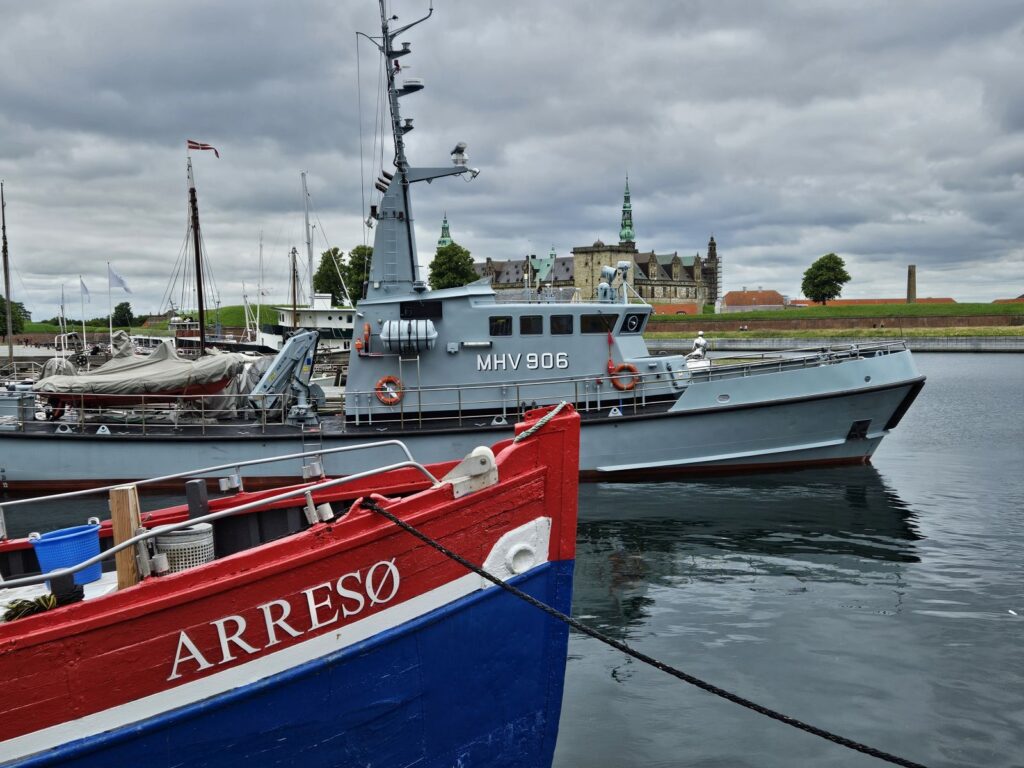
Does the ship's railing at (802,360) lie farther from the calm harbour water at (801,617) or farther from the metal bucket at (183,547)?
the metal bucket at (183,547)

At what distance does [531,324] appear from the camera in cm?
1563

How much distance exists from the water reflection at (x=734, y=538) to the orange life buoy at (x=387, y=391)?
4301 mm

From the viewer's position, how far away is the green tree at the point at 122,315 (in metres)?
96.1

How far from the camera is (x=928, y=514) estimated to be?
42.4 feet

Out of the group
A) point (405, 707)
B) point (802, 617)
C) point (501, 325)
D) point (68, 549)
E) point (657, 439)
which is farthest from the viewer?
point (501, 325)

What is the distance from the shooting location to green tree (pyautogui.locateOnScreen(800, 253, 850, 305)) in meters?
85.6

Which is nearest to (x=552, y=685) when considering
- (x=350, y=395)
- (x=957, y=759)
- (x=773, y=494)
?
(x=957, y=759)

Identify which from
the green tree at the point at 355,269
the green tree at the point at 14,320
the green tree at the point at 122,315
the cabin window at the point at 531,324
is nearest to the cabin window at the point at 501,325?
the cabin window at the point at 531,324

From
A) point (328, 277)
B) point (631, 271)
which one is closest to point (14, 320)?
point (328, 277)

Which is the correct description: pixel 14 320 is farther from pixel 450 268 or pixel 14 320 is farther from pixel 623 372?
pixel 623 372

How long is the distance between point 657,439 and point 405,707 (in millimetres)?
11076

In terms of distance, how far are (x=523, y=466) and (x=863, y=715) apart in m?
3.96

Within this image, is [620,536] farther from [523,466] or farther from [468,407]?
[523,466]

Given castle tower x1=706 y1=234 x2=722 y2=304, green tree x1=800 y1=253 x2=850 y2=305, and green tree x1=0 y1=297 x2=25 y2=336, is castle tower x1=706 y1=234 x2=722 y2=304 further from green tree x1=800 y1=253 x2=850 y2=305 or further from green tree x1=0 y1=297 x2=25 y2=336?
green tree x1=0 y1=297 x2=25 y2=336
